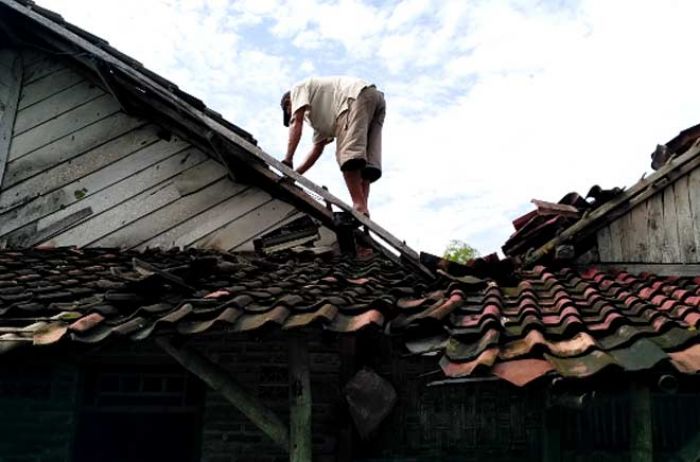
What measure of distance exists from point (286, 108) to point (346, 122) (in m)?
0.87

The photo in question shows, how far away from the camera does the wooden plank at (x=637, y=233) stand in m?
6.32

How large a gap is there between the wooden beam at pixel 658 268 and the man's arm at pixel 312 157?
3.15 meters

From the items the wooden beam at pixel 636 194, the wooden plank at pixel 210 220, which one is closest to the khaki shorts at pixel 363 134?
the wooden plank at pixel 210 220

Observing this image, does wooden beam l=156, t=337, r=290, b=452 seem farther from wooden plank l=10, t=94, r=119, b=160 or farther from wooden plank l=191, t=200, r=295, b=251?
wooden plank l=10, t=94, r=119, b=160

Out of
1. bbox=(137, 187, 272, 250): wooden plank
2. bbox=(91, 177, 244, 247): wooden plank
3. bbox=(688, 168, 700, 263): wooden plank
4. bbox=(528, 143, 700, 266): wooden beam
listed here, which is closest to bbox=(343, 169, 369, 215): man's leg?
bbox=(137, 187, 272, 250): wooden plank

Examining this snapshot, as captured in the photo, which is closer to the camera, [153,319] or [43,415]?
[153,319]

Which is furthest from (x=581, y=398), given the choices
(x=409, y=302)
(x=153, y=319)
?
(x=153, y=319)

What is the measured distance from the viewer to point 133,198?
6.57 meters

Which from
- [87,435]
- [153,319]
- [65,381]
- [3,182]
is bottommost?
[87,435]

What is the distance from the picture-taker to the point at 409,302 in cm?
400

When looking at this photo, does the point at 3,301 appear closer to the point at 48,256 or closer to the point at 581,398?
the point at 48,256

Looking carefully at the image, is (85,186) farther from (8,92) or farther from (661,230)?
(661,230)

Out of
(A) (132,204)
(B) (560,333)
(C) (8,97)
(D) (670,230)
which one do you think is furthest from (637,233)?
Answer: (C) (8,97)

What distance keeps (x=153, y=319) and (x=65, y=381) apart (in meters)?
2.11
